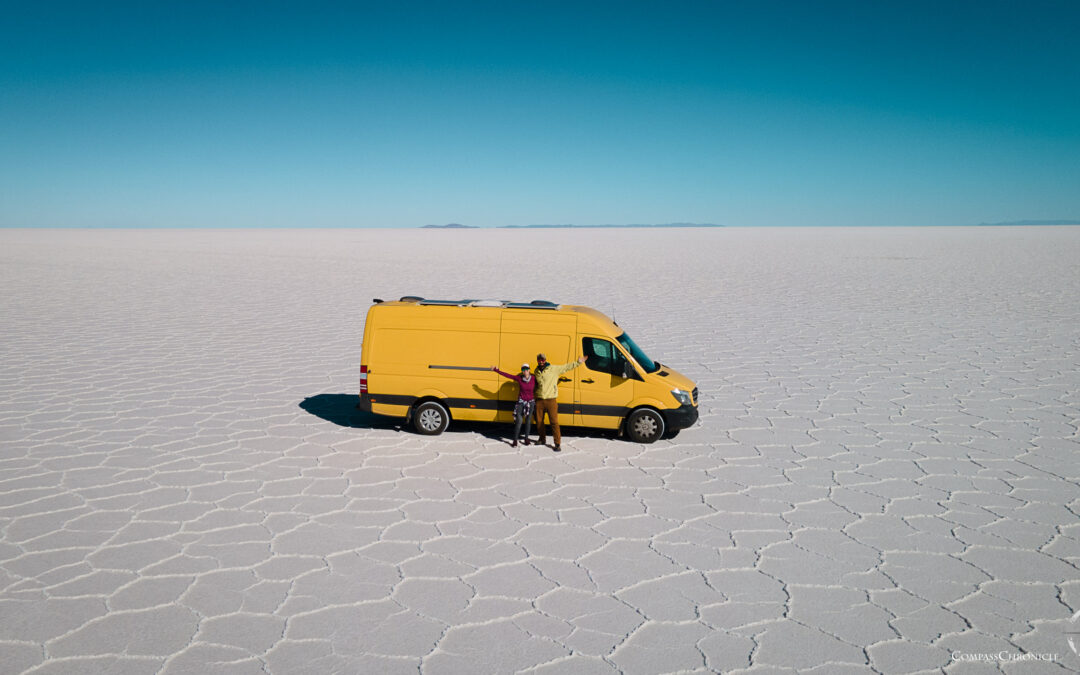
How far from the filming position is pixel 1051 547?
655 cm

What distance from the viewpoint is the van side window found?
943 centimetres

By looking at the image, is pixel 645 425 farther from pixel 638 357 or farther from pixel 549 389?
pixel 549 389

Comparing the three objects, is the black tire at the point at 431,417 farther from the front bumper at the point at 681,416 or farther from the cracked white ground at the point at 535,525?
the front bumper at the point at 681,416

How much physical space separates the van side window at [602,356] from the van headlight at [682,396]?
767 millimetres

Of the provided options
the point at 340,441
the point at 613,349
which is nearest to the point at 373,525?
the point at 340,441

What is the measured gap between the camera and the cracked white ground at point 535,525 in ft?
16.5

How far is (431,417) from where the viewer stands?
31.8 ft

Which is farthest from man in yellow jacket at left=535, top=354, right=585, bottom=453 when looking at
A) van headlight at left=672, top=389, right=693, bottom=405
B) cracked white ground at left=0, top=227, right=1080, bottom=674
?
van headlight at left=672, top=389, right=693, bottom=405

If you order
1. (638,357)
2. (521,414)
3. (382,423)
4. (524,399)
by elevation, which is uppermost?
(638,357)

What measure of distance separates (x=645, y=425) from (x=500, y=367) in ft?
6.91

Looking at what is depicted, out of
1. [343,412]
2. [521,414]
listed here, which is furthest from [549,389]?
[343,412]

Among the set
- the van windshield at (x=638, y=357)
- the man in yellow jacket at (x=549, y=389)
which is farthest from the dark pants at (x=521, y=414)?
the van windshield at (x=638, y=357)

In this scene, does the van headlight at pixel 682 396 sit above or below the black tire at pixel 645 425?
above

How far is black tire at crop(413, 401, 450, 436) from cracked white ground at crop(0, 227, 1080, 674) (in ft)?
0.98
